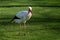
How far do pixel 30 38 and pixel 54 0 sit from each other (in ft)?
26.3

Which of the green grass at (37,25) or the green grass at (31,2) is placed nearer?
the green grass at (37,25)

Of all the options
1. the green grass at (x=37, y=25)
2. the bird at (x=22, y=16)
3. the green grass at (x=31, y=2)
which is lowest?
the green grass at (x=31, y=2)

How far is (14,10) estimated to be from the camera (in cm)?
1291

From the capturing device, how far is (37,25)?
9.91m

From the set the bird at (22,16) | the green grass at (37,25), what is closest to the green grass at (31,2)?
the green grass at (37,25)

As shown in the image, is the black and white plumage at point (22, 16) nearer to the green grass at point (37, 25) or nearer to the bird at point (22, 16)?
the bird at point (22, 16)

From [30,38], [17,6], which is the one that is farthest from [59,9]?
[30,38]

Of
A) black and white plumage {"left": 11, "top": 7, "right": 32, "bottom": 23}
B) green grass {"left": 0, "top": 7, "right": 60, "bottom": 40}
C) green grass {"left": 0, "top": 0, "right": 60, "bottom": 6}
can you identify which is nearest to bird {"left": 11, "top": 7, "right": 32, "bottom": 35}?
black and white plumage {"left": 11, "top": 7, "right": 32, "bottom": 23}

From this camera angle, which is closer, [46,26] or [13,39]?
[13,39]

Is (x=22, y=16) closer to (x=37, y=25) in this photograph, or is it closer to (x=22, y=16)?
(x=22, y=16)

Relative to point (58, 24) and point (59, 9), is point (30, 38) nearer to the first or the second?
point (58, 24)

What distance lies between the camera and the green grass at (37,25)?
27.1 feet

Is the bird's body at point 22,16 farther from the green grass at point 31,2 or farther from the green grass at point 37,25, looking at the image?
the green grass at point 31,2

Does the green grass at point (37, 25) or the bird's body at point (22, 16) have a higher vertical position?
the bird's body at point (22, 16)
